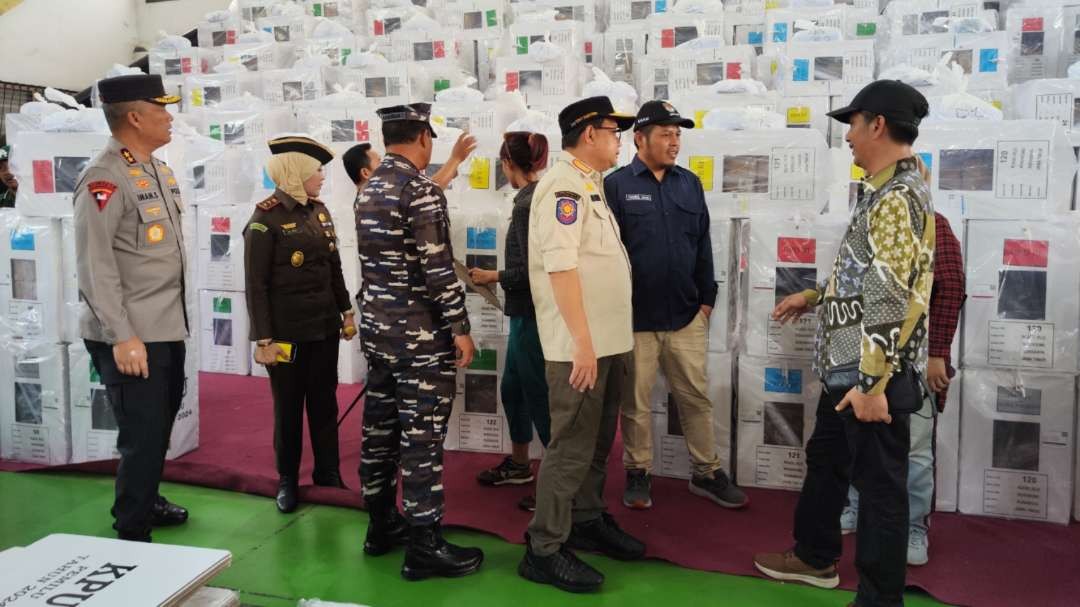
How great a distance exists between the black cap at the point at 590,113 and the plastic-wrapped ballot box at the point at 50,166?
2093 mm

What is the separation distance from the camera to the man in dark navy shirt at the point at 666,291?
2.53 metres

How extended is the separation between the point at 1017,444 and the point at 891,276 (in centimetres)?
130

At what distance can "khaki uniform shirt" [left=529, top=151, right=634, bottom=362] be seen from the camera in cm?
191

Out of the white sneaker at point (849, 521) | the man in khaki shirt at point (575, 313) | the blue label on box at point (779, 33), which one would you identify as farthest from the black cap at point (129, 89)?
the blue label on box at point (779, 33)

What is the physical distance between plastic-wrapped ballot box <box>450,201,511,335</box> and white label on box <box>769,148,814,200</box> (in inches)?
39.0

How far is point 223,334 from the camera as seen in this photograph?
4371mm

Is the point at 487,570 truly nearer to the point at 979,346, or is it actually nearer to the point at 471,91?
the point at 979,346

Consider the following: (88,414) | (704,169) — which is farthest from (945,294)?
(88,414)

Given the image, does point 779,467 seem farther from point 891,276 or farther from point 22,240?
point 22,240

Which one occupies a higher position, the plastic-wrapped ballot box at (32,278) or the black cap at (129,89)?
the black cap at (129,89)

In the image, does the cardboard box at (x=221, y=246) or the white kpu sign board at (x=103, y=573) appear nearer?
the white kpu sign board at (x=103, y=573)

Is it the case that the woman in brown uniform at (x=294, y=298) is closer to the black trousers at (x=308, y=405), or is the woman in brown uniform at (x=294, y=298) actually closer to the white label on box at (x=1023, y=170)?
the black trousers at (x=308, y=405)

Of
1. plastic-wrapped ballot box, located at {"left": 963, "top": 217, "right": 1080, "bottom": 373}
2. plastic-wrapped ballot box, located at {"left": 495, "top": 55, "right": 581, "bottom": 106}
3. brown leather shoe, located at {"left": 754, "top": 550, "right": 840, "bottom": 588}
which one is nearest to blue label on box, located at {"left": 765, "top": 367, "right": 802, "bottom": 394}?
plastic-wrapped ballot box, located at {"left": 963, "top": 217, "right": 1080, "bottom": 373}

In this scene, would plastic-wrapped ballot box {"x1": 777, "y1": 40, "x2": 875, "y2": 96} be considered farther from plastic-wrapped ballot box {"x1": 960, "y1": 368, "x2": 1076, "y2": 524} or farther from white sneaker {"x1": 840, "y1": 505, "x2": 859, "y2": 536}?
white sneaker {"x1": 840, "y1": 505, "x2": 859, "y2": 536}
